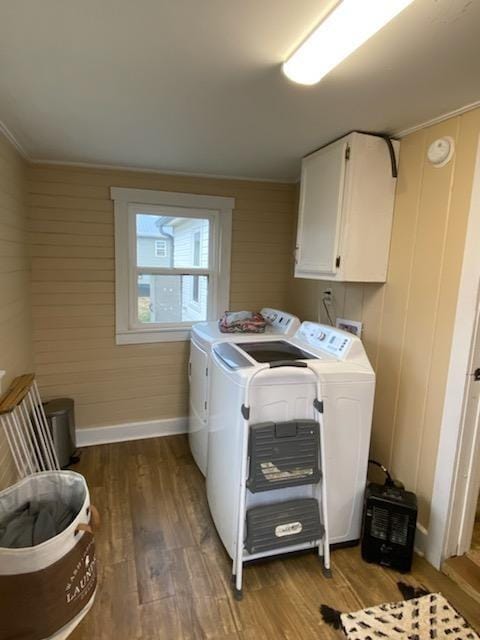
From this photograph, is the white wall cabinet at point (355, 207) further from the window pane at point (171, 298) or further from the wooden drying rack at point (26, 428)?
the wooden drying rack at point (26, 428)

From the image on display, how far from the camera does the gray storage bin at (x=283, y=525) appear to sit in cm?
175

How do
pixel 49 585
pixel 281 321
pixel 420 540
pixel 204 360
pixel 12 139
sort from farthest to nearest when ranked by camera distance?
pixel 281 321
pixel 204 360
pixel 12 139
pixel 420 540
pixel 49 585

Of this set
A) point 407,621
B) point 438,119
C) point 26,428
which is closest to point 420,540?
point 407,621

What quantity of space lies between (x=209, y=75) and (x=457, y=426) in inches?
75.6

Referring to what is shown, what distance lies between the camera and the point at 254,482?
171 cm

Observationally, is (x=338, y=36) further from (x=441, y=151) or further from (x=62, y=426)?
(x=62, y=426)

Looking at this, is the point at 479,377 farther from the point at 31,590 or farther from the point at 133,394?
the point at 133,394

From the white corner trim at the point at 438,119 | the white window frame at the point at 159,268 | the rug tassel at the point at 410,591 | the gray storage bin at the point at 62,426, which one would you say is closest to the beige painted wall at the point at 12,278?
the gray storage bin at the point at 62,426

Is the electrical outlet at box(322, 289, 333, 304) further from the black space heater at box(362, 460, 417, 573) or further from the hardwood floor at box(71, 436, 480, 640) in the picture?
the hardwood floor at box(71, 436, 480, 640)

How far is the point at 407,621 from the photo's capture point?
161 cm

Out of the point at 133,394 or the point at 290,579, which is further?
the point at 133,394

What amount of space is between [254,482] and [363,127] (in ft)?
6.21

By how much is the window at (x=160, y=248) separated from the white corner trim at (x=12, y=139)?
1.08m

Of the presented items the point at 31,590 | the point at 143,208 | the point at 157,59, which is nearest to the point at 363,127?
the point at 157,59
